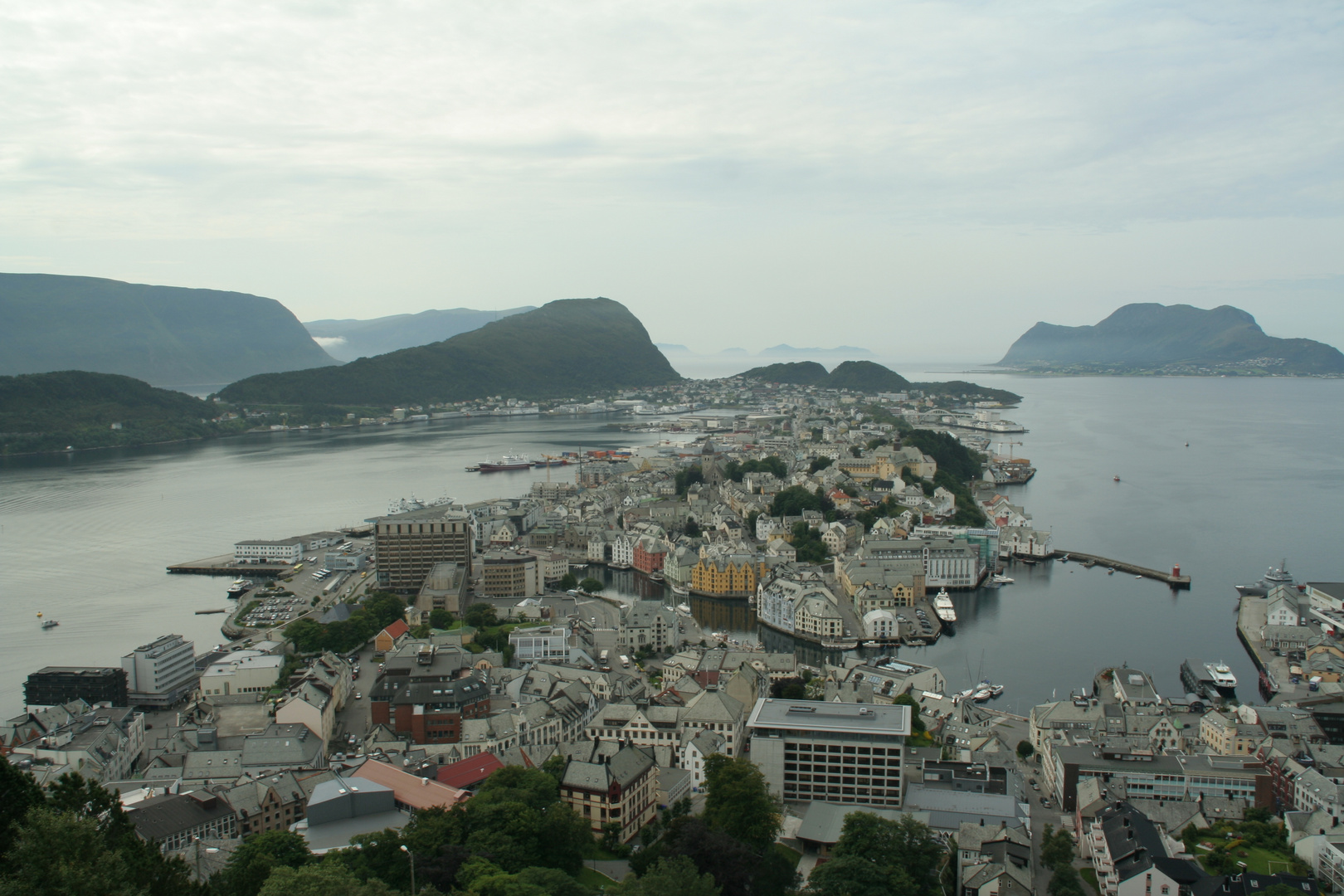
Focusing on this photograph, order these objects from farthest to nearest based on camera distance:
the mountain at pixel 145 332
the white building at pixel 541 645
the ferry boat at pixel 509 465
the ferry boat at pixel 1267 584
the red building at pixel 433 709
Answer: the mountain at pixel 145 332 → the ferry boat at pixel 509 465 → the ferry boat at pixel 1267 584 → the white building at pixel 541 645 → the red building at pixel 433 709

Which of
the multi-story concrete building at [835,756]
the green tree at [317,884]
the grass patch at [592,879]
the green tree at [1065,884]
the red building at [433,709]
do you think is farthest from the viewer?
the red building at [433,709]

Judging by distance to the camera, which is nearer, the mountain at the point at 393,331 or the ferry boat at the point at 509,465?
the ferry boat at the point at 509,465

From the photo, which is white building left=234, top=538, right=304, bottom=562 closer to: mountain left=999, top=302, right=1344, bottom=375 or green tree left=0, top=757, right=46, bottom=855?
green tree left=0, top=757, right=46, bottom=855

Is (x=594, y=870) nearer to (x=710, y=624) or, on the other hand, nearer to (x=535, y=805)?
(x=535, y=805)

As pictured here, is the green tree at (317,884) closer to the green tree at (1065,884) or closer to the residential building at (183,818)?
the residential building at (183,818)

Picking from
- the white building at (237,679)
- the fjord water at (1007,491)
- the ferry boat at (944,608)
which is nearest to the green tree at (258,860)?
the white building at (237,679)

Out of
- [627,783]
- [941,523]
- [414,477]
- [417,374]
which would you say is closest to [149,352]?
[417,374]
